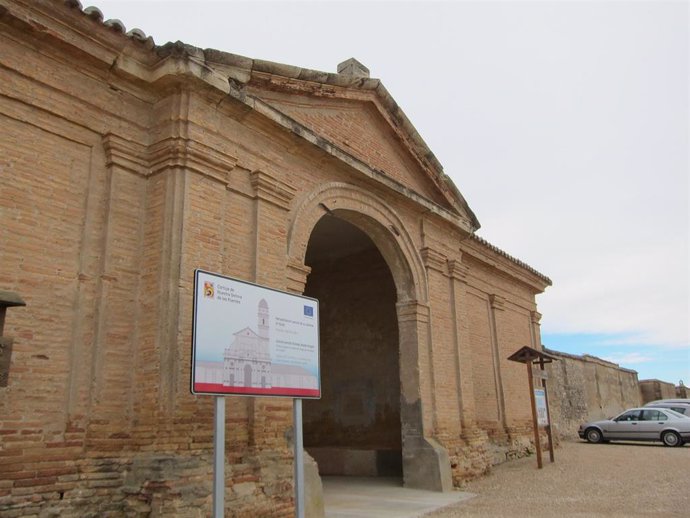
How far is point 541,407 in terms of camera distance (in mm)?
13484

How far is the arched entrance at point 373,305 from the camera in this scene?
9008 millimetres

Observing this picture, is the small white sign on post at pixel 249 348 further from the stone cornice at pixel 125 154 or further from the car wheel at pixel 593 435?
the car wheel at pixel 593 435

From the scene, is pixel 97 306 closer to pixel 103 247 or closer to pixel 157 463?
pixel 103 247

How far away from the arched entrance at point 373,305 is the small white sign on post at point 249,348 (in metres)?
2.59

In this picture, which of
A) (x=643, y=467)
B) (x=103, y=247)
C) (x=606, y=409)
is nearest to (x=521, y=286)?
(x=643, y=467)

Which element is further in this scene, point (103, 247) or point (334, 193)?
point (334, 193)

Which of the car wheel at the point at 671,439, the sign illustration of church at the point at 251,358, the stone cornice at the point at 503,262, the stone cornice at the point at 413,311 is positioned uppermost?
the stone cornice at the point at 503,262

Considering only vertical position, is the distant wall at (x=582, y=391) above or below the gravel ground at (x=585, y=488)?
above

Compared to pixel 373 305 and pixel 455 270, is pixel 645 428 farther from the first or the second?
pixel 455 270

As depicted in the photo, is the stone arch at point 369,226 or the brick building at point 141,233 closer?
the brick building at point 141,233

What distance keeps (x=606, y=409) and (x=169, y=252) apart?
962 inches

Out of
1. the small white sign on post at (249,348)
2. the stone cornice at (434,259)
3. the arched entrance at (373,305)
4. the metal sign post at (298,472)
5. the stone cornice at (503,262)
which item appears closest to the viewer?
the small white sign on post at (249,348)

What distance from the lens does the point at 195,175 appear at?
675cm

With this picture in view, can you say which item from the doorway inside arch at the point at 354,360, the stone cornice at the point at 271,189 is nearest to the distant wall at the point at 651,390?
the doorway inside arch at the point at 354,360
